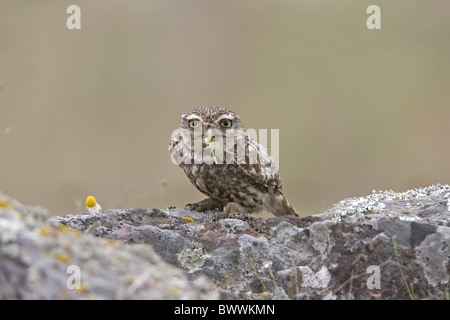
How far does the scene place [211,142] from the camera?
5.97m

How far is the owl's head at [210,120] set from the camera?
5.94 m

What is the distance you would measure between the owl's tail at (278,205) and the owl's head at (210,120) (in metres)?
1.01

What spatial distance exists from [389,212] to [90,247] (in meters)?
3.01

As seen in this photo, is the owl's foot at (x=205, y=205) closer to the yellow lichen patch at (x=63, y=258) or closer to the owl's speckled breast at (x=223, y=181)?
the owl's speckled breast at (x=223, y=181)

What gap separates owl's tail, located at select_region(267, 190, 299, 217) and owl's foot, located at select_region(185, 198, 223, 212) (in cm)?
66

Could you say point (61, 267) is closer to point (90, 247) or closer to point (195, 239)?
point (90, 247)

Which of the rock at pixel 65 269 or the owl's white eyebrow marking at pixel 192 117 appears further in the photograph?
the owl's white eyebrow marking at pixel 192 117

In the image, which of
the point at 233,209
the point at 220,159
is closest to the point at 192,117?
the point at 220,159

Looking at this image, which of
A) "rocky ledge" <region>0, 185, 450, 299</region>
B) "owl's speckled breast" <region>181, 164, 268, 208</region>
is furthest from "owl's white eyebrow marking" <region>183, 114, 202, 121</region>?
"rocky ledge" <region>0, 185, 450, 299</region>

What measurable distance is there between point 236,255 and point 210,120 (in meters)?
2.25

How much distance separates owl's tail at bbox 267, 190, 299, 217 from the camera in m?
6.65

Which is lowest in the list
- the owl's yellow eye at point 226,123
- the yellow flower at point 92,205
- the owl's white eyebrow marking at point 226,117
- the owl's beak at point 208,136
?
the yellow flower at point 92,205

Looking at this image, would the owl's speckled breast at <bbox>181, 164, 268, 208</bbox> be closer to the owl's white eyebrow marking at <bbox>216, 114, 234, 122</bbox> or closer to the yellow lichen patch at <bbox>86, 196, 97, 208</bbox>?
the owl's white eyebrow marking at <bbox>216, 114, 234, 122</bbox>

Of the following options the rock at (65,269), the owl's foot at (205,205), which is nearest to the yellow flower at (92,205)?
the owl's foot at (205,205)
